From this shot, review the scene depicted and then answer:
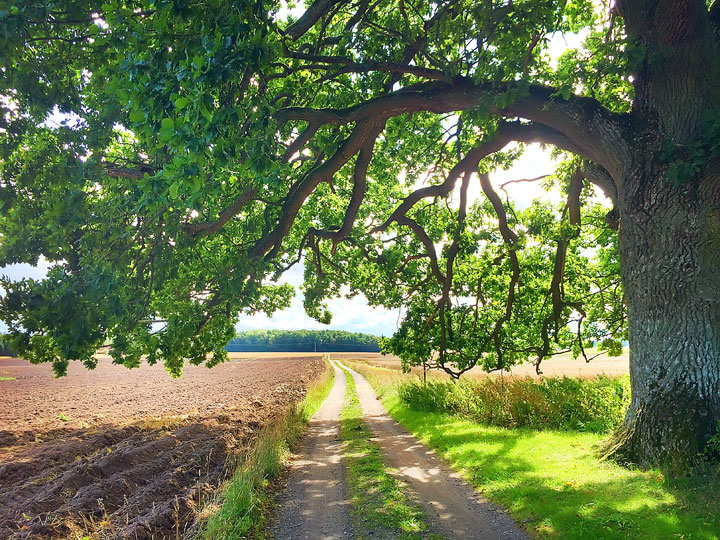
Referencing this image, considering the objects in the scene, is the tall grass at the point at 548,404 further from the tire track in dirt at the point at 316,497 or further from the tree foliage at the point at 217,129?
the tire track in dirt at the point at 316,497

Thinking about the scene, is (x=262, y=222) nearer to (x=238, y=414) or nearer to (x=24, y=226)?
(x=24, y=226)

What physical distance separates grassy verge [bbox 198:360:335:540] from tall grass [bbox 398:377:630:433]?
630cm

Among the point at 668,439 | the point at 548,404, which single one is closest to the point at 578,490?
the point at 668,439

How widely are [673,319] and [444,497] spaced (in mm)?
5024

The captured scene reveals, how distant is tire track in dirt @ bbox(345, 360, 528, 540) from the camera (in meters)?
6.82

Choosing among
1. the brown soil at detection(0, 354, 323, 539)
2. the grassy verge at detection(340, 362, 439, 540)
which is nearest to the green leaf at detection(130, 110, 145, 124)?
the brown soil at detection(0, 354, 323, 539)

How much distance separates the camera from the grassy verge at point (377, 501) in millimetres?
6879

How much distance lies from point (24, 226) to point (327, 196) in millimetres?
11520

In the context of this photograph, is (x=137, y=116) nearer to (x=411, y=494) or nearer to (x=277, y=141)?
(x=277, y=141)

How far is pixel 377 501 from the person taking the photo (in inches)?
324

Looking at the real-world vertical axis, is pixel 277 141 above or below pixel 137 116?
above

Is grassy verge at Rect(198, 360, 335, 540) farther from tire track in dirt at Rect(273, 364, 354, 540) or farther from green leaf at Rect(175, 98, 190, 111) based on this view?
green leaf at Rect(175, 98, 190, 111)

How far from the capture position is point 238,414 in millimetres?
17016

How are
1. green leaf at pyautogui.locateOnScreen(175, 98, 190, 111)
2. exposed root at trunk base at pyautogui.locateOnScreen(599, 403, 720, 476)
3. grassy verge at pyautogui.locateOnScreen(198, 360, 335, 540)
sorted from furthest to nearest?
1. exposed root at trunk base at pyautogui.locateOnScreen(599, 403, 720, 476)
2. grassy verge at pyautogui.locateOnScreen(198, 360, 335, 540)
3. green leaf at pyautogui.locateOnScreen(175, 98, 190, 111)
